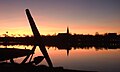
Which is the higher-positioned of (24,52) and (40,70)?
(24,52)

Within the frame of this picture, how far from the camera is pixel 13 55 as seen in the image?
35.4 ft

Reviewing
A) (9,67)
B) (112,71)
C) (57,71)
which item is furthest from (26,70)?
(112,71)

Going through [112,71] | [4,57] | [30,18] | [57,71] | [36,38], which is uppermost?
[30,18]

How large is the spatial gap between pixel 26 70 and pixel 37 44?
1.97m

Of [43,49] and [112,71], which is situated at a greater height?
[43,49]

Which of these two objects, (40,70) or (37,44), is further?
(40,70)

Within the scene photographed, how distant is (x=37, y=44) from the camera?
1056 centimetres

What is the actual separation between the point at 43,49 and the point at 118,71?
97.2ft

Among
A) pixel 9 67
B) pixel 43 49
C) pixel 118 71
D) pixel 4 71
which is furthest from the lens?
pixel 118 71

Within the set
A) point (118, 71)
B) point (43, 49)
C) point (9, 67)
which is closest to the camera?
point (43, 49)

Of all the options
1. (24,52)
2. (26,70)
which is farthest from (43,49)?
(26,70)

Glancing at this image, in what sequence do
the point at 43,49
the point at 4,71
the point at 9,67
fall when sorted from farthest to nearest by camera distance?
the point at 9,67 → the point at 4,71 → the point at 43,49

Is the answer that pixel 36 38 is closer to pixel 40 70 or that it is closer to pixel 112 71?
pixel 40 70

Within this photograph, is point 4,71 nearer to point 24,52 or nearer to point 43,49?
point 24,52
